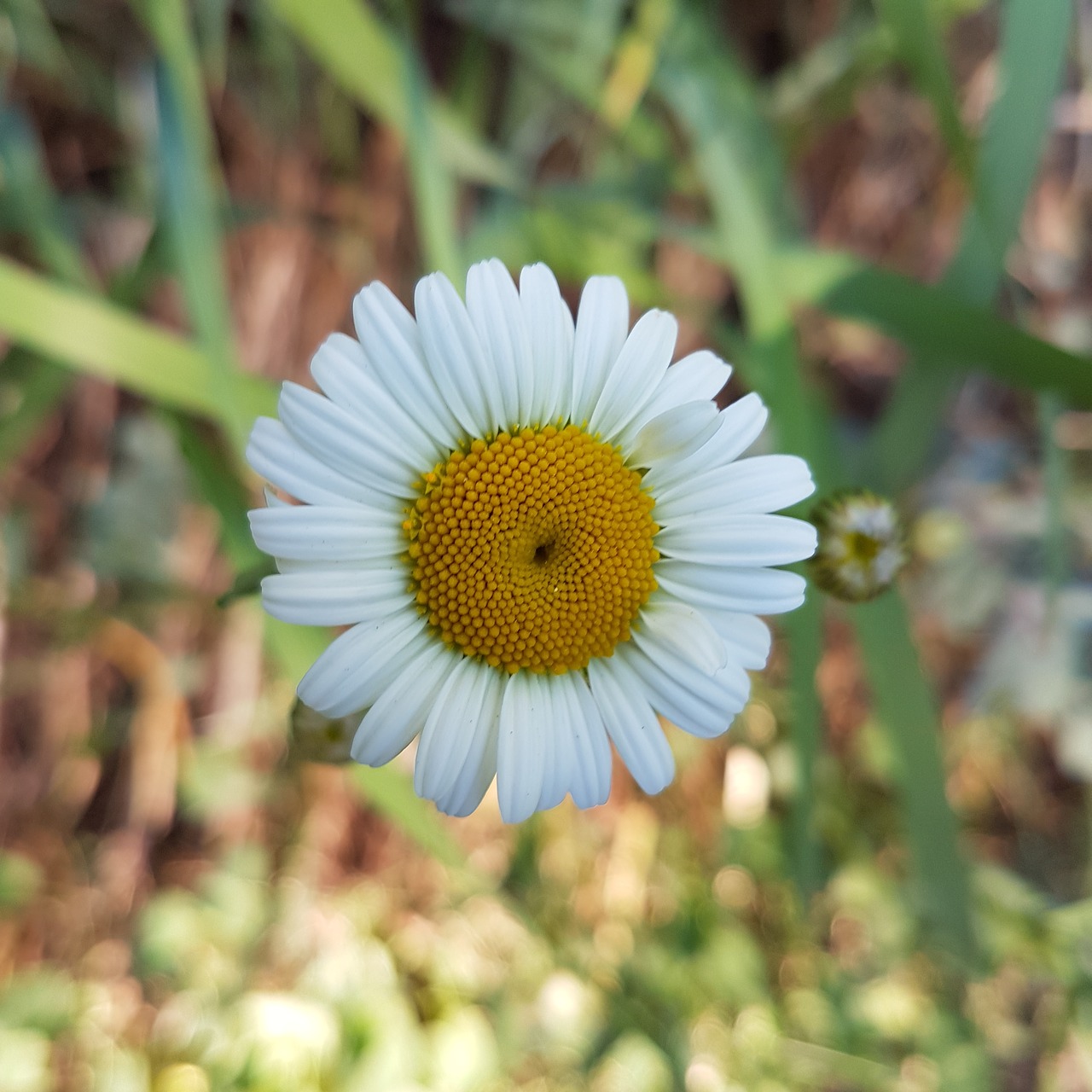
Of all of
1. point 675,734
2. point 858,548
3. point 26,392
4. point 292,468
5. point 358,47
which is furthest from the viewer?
point 675,734

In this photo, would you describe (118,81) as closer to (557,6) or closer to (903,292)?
(557,6)

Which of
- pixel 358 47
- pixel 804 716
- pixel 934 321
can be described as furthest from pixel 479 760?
pixel 358 47

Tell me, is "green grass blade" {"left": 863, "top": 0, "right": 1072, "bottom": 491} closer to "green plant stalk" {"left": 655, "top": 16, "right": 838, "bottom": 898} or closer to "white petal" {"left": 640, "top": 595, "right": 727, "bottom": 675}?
"green plant stalk" {"left": 655, "top": 16, "right": 838, "bottom": 898}

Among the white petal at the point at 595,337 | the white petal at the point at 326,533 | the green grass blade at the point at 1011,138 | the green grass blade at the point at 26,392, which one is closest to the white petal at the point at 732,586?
the white petal at the point at 595,337

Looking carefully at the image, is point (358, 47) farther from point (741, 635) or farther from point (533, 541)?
point (741, 635)

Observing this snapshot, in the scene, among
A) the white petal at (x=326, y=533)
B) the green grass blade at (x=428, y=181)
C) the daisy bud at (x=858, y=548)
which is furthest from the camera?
the green grass blade at (x=428, y=181)

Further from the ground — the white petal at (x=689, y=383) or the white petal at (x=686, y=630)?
the white petal at (x=689, y=383)

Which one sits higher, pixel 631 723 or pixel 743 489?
pixel 743 489

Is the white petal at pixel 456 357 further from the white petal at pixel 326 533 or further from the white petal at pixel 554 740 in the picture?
the white petal at pixel 554 740
